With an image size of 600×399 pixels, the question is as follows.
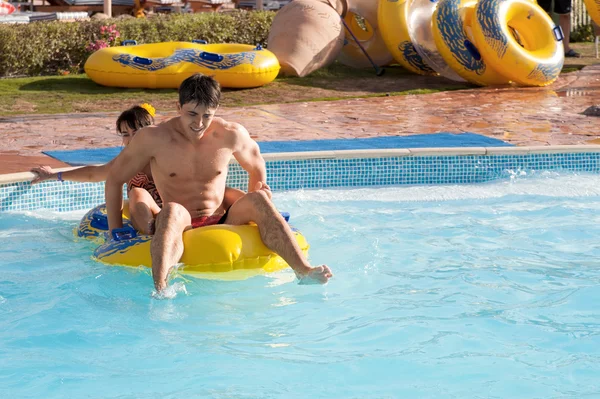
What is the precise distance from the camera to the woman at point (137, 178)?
201 inches

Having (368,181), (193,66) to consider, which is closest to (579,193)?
(368,181)

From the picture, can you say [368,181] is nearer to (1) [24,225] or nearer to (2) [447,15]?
(1) [24,225]

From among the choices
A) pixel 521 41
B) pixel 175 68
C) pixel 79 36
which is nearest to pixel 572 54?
pixel 521 41

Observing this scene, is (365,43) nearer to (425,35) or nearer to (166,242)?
(425,35)

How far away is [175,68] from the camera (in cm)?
1094

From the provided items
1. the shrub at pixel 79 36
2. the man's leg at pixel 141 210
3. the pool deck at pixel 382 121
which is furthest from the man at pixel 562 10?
the man's leg at pixel 141 210

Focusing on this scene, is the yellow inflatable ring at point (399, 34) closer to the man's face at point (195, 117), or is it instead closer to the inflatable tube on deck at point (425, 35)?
the inflatable tube on deck at point (425, 35)

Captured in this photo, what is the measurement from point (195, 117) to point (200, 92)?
0.19 m

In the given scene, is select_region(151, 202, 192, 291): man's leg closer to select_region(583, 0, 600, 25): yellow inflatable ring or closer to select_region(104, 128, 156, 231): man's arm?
select_region(104, 128, 156, 231): man's arm

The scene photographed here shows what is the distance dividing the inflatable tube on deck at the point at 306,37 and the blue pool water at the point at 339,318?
19.4 ft

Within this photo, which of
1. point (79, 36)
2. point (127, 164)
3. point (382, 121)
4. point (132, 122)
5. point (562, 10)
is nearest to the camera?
point (127, 164)

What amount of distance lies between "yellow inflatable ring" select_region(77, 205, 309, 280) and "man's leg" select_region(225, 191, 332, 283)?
0.23 feet

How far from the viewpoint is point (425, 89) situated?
1164cm

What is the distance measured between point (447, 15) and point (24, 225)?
684 cm
